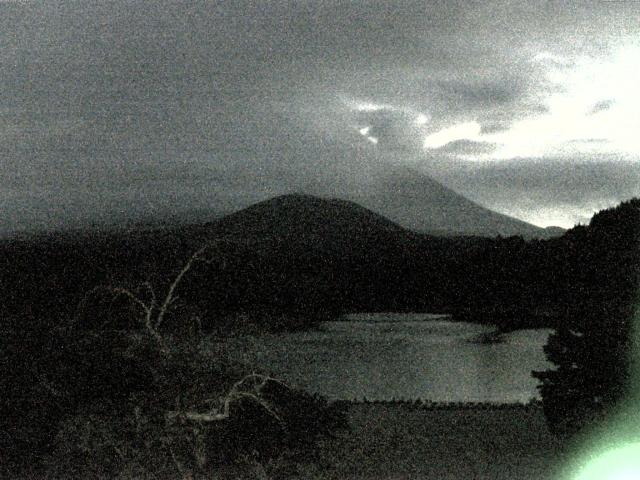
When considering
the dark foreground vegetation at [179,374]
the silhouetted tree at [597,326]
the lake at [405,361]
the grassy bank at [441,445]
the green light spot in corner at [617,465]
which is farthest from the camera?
the lake at [405,361]

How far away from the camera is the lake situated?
1794cm

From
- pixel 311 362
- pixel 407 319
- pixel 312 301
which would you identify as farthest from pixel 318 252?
pixel 311 362

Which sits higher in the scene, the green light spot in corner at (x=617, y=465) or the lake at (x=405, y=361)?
the green light spot in corner at (x=617, y=465)

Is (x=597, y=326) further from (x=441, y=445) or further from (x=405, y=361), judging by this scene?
(x=405, y=361)

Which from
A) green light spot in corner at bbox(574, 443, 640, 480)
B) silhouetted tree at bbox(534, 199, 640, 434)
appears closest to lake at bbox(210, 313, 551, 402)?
silhouetted tree at bbox(534, 199, 640, 434)

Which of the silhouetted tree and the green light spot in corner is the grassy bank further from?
the silhouetted tree

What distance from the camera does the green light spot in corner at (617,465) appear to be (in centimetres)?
1029

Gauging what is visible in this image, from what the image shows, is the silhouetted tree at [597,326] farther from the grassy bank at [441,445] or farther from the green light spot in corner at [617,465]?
the grassy bank at [441,445]

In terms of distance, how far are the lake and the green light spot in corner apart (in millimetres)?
4348

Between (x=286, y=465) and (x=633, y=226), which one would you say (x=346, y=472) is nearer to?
(x=286, y=465)

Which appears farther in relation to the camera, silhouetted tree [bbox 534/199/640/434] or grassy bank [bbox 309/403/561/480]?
grassy bank [bbox 309/403/561/480]

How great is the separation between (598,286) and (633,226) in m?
1.03

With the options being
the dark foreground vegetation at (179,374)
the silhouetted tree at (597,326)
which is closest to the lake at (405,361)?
the dark foreground vegetation at (179,374)

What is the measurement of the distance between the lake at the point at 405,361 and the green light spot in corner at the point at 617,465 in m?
4.35
